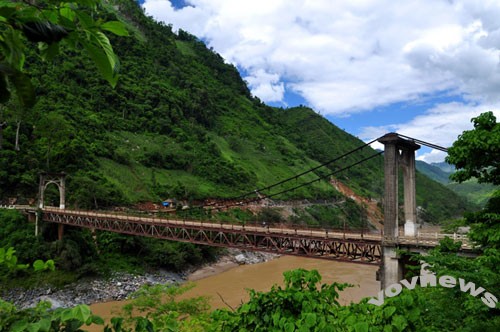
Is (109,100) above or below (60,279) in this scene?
above

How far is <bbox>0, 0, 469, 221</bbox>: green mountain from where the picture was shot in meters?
37.7

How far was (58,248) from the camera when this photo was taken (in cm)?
2716

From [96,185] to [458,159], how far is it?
119ft

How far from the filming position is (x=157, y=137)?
63031 millimetres

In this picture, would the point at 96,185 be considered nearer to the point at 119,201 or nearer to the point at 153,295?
the point at 119,201

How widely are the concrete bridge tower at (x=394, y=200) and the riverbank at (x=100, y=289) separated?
16826mm

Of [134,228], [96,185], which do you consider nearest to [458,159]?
[134,228]

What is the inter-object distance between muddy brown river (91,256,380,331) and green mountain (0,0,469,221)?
921 cm

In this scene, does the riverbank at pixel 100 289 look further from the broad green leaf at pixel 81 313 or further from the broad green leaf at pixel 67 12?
the broad green leaf at pixel 67 12

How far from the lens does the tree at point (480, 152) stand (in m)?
8.23

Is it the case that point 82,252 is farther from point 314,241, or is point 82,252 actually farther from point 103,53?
point 103,53

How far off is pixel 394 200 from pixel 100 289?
2180 centimetres

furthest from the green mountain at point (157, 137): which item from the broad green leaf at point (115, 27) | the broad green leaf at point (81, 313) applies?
the broad green leaf at point (115, 27)

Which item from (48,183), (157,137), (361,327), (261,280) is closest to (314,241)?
(361,327)
